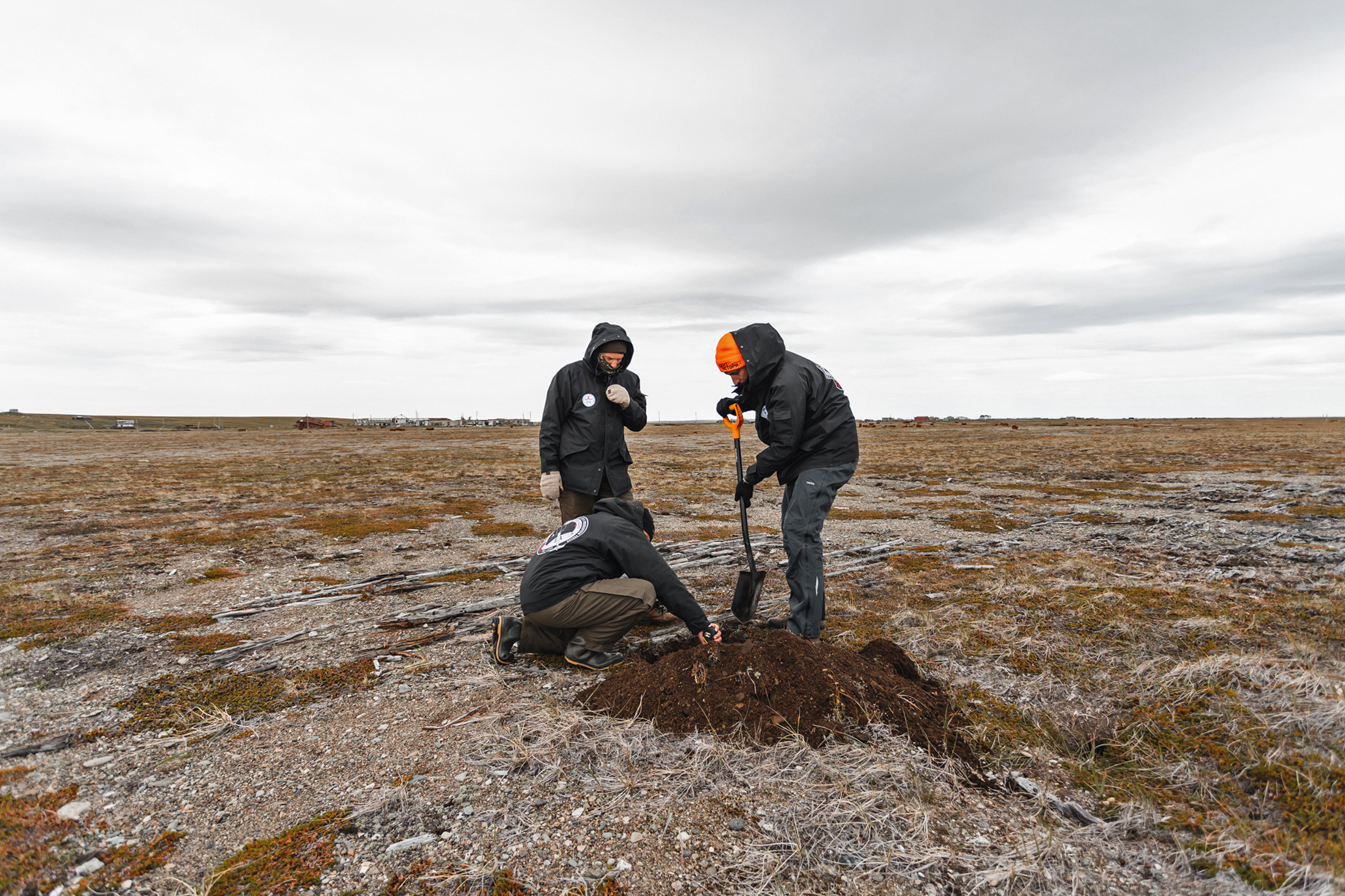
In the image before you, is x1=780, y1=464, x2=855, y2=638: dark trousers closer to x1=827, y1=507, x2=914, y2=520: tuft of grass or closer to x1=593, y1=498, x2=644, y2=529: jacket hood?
x1=593, y1=498, x2=644, y2=529: jacket hood

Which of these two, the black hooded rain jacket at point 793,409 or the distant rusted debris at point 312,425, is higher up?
the distant rusted debris at point 312,425

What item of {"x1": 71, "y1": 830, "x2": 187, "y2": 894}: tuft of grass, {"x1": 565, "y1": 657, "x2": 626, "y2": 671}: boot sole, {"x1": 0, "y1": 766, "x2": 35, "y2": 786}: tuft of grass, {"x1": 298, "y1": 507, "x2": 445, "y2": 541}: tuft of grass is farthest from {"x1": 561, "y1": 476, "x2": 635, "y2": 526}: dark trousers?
{"x1": 298, "y1": 507, "x2": 445, "y2": 541}: tuft of grass

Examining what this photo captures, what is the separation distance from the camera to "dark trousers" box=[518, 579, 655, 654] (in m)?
5.11

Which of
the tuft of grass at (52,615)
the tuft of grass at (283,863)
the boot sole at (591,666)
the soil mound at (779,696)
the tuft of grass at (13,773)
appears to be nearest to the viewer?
the tuft of grass at (283,863)

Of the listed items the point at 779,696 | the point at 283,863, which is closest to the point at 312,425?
the point at 283,863

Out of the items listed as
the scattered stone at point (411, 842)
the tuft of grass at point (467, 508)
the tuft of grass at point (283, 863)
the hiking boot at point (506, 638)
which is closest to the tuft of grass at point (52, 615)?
the hiking boot at point (506, 638)

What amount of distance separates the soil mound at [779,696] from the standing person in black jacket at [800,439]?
1.06m

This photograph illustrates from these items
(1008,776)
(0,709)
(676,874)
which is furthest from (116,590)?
(1008,776)

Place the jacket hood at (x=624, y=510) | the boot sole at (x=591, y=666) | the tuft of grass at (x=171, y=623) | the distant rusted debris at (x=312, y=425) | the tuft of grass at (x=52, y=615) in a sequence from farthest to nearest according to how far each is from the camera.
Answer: the distant rusted debris at (x=312, y=425), the tuft of grass at (x=171, y=623), the tuft of grass at (x=52, y=615), the jacket hood at (x=624, y=510), the boot sole at (x=591, y=666)

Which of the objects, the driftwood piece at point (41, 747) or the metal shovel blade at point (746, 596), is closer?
the driftwood piece at point (41, 747)

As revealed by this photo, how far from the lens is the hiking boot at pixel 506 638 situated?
17.8 feet

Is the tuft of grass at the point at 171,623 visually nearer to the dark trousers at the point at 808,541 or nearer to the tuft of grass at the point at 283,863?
the tuft of grass at the point at 283,863

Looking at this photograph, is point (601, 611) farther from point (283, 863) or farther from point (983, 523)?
point (983, 523)

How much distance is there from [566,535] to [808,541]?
7.62ft
